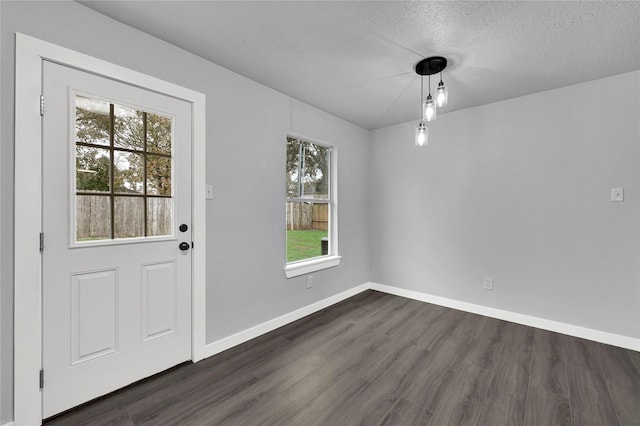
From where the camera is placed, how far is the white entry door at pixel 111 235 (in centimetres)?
164

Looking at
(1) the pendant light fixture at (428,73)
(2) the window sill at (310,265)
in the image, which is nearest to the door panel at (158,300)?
(2) the window sill at (310,265)

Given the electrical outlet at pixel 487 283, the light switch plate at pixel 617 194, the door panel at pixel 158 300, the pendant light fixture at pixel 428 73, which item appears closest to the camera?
the door panel at pixel 158 300

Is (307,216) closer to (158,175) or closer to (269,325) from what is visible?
(269,325)

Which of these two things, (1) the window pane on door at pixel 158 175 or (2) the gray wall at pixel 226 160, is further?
(1) the window pane on door at pixel 158 175

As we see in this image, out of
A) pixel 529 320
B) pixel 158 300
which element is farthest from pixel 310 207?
pixel 529 320

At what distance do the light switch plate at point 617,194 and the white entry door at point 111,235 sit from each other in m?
3.75

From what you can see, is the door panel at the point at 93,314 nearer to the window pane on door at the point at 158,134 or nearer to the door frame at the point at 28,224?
the door frame at the point at 28,224

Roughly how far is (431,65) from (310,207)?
2.00m

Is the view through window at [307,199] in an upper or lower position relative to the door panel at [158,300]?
upper

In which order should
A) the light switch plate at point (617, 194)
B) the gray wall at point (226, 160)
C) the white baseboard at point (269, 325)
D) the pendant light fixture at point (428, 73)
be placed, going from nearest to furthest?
the gray wall at point (226, 160)
the pendant light fixture at point (428, 73)
the white baseboard at point (269, 325)
the light switch plate at point (617, 194)

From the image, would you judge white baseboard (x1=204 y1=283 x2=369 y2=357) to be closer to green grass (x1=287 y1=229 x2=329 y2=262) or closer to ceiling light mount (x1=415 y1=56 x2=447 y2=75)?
green grass (x1=287 y1=229 x2=329 y2=262)

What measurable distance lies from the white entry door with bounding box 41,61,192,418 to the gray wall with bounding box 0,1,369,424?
0.52ft

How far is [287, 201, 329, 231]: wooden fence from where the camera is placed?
3.29m

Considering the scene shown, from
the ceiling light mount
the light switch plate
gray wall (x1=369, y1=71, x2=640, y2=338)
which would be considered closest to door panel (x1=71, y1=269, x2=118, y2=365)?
the ceiling light mount
